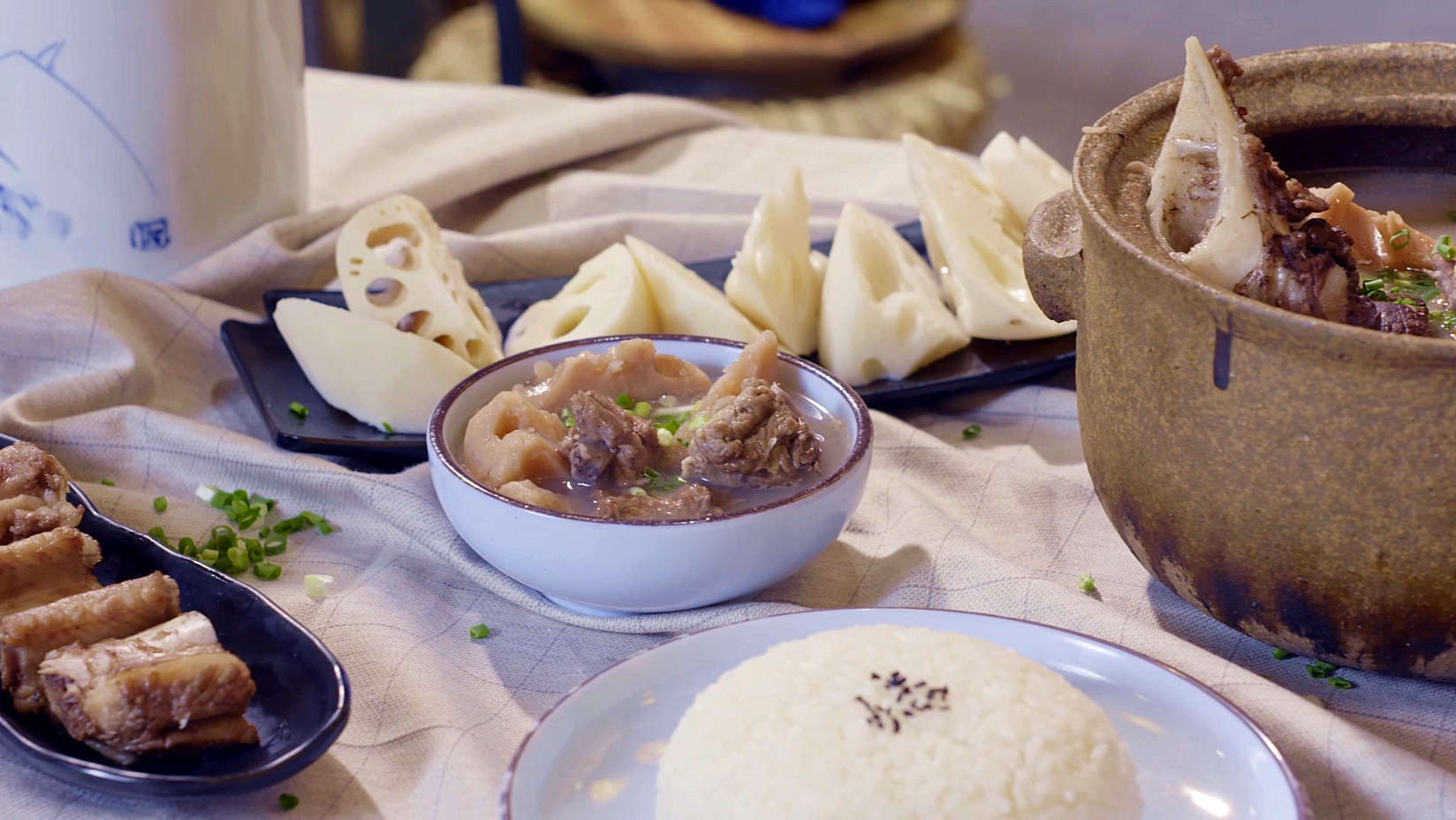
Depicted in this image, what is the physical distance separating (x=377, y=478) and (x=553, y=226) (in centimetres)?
92

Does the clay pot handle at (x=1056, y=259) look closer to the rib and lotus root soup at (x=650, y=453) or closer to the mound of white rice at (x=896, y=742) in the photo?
the rib and lotus root soup at (x=650, y=453)

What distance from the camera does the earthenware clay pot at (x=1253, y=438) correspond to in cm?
116

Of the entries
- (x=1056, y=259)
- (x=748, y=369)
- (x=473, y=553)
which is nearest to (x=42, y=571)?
(x=473, y=553)

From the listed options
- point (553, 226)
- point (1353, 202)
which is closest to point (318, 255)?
point (553, 226)

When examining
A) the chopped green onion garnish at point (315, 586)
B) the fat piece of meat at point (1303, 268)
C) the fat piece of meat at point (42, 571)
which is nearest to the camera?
the fat piece of meat at point (1303, 268)

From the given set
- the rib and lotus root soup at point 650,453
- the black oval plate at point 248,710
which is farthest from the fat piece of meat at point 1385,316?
the black oval plate at point 248,710

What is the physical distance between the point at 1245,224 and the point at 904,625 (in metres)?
0.51

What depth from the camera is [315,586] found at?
5.31 feet

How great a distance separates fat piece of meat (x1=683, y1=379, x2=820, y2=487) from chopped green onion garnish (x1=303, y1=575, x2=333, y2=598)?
0.46 m

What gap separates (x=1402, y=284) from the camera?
4.93ft

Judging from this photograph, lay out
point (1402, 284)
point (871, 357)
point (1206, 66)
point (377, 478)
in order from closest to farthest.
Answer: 1. point (1206, 66)
2. point (1402, 284)
3. point (377, 478)
4. point (871, 357)

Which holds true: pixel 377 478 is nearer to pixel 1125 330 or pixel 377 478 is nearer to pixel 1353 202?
pixel 1125 330

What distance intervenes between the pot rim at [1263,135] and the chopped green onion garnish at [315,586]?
975 mm

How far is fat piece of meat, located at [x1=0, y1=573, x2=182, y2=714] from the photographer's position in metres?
1.28
